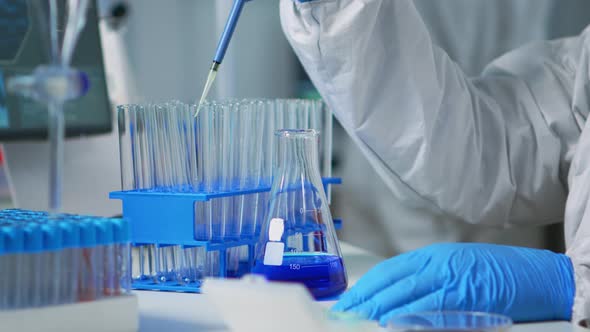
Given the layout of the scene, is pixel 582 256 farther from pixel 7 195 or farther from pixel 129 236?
pixel 7 195

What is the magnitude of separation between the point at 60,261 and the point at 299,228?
1.25 feet

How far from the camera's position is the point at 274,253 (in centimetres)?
113

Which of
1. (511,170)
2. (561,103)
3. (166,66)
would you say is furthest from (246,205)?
(166,66)

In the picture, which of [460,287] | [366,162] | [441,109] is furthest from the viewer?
[366,162]

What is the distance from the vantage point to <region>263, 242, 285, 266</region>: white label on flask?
1.12m

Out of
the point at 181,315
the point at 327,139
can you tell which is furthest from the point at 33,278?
the point at 327,139

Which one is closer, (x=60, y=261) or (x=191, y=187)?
(x=60, y=261)

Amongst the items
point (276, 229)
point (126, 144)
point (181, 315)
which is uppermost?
point (126, 144)

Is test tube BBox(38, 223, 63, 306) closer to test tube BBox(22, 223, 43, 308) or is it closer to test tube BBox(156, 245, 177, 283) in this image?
test tube BBox(22, 223, 43, 308)

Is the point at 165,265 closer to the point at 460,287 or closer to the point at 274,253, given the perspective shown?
the point at 274,253

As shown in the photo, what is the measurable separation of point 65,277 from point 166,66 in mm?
3227

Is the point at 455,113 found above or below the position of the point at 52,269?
above

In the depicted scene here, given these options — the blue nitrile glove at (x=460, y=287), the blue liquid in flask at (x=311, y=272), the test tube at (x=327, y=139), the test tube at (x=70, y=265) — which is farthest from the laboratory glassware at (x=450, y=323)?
the test tube at (x=327, y=139)

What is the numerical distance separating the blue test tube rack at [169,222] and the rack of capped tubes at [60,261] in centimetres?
21
